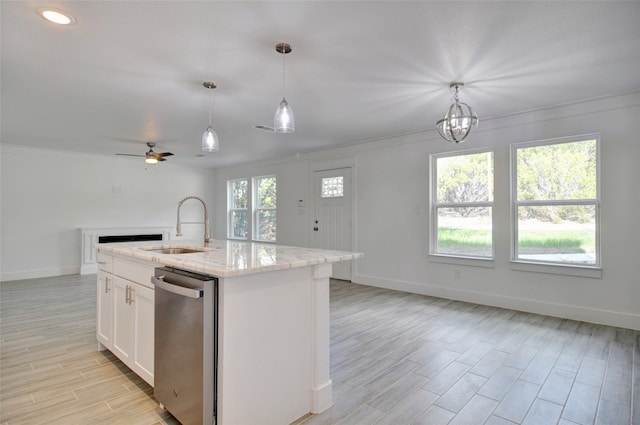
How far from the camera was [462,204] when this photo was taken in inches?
178

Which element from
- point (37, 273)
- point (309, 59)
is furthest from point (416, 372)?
point (37, 273)

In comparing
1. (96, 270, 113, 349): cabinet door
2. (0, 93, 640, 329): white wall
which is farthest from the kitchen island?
(0, 93, 640, 329): white wall

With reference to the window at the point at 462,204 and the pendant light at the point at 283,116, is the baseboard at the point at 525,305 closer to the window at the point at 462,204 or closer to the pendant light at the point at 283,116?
the window at the point at 462,204

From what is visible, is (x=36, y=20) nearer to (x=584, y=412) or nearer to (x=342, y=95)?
(x=342, y=95)

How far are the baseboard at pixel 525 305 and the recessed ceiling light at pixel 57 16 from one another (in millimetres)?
4647

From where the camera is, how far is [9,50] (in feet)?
7.93

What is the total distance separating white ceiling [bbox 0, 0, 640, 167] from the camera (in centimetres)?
201

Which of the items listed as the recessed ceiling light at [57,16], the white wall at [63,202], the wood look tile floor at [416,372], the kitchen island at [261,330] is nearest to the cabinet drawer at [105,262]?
the kitchen island at [261,330]

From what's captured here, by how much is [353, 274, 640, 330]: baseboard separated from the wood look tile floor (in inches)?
4.6

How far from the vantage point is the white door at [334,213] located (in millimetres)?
5797

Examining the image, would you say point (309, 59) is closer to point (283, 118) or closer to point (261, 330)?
point (283, 118)

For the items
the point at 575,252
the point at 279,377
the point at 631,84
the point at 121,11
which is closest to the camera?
the point at 279,377

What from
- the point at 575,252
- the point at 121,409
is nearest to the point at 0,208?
the point at 121,409

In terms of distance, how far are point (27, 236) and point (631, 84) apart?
28.4ft
